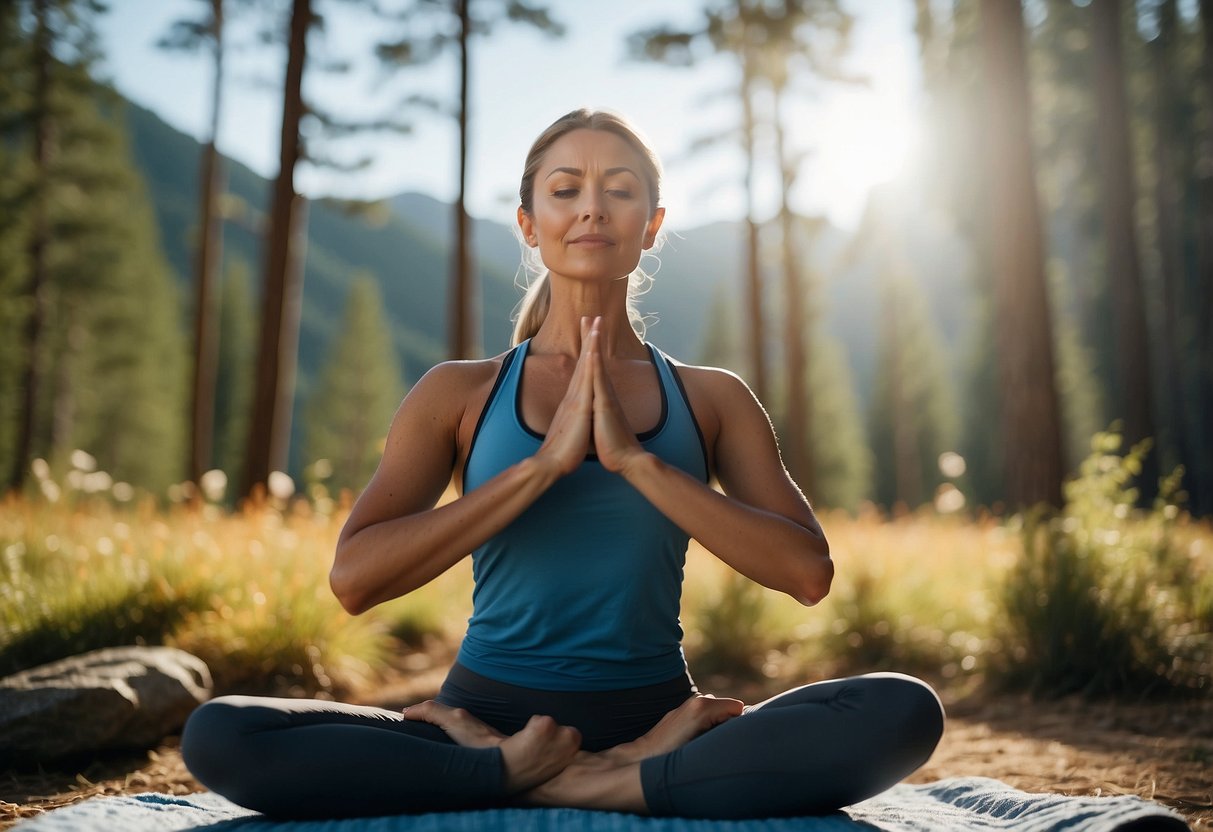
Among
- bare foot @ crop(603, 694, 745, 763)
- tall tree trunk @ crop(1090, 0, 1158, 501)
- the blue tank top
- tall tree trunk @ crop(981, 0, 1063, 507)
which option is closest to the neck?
the blue tank top

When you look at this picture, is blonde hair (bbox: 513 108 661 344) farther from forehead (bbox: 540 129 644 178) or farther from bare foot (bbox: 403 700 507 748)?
bare foot (bbox: 403 700 507 748)

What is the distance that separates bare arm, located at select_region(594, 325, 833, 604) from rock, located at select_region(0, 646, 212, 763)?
2.86m

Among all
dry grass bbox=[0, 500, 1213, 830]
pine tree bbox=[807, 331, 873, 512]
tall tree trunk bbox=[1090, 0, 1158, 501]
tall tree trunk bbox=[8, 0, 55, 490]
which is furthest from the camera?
pine tree bbox=[807, 331, 873, 512]

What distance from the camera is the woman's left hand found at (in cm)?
205

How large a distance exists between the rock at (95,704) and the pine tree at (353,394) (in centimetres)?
3368

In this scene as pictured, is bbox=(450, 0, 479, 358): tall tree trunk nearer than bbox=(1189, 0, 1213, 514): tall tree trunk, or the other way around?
bbox=(450, 0, 479, 358): tall tree trunk

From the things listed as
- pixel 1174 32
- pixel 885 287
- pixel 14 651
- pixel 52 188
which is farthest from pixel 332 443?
pixel 14 651

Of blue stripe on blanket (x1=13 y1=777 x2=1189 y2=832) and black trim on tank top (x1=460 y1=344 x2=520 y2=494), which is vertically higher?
black trim on tank top (x1=460 y1=344 x2=520 y2=494)

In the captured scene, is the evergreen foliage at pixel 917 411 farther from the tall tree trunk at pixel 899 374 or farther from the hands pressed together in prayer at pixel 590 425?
the hands pressed together in prayer at pixel 590 425

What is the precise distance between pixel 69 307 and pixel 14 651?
2234cm

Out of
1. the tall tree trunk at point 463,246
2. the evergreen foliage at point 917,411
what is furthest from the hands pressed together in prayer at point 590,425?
the evergreen foliage at point 917,411

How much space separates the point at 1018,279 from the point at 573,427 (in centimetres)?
581

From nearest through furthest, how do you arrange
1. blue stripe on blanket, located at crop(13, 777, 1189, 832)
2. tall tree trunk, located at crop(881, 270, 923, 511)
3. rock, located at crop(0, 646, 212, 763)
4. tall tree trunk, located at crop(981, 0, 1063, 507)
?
blue stripe on blanket, located at crop(13, 777, 1189, 832)
rock, located at crop(0, 646, 212, 763)
tall tree trunk, located at crop(981, 0, 1063, 507)
tall tree trunk, located at crop(881, 270, 923, 511)

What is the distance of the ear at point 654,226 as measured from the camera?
2.60 metres
